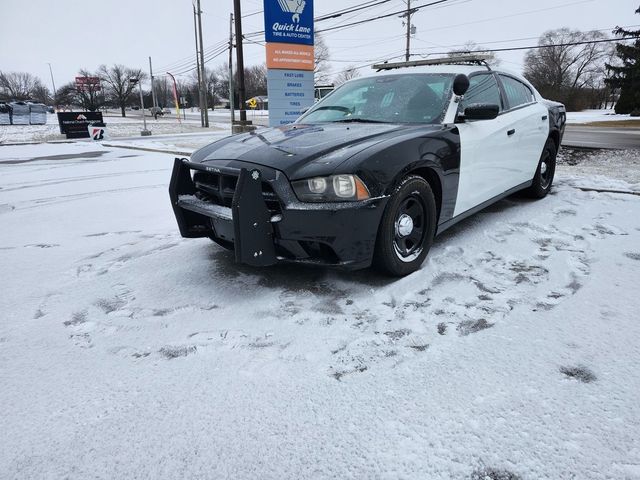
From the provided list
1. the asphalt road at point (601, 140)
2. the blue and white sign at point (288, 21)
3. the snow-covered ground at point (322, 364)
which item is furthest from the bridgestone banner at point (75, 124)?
the asphalt road at point (601, 140)

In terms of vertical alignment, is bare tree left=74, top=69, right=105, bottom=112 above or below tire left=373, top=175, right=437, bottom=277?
above

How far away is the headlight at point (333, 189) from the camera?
256 centimetres

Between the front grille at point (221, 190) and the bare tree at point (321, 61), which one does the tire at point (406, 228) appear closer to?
the front grille at point (221, 190)

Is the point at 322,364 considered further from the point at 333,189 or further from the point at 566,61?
the point at 566,61

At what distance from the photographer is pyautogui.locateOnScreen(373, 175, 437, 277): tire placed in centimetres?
276

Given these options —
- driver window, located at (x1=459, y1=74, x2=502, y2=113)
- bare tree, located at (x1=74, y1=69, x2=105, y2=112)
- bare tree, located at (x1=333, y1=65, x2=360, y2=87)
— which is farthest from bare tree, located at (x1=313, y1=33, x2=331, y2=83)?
driver window, located at (x1=459, y1=74, x2=502, y2=113)

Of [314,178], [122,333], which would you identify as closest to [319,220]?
[314,178]

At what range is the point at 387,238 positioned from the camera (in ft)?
9.04

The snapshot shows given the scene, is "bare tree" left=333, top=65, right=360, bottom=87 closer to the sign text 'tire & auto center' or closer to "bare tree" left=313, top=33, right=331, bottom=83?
"bare tree" left=313, top=33, right=331, bottom=83

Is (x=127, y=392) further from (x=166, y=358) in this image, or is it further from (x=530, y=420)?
(x=530, y=420)

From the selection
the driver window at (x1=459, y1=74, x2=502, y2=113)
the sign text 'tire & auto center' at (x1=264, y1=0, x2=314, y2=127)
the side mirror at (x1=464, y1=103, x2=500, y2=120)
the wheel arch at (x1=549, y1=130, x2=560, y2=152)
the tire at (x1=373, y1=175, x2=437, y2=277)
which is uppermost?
the sign text 'tire & auto center' at (x1=264, y1=0, x2=314, y2=127)

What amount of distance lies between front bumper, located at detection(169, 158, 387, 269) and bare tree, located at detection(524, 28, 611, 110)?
2527 inches

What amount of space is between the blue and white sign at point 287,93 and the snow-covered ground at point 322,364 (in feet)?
20.7

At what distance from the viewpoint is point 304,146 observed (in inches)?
113
